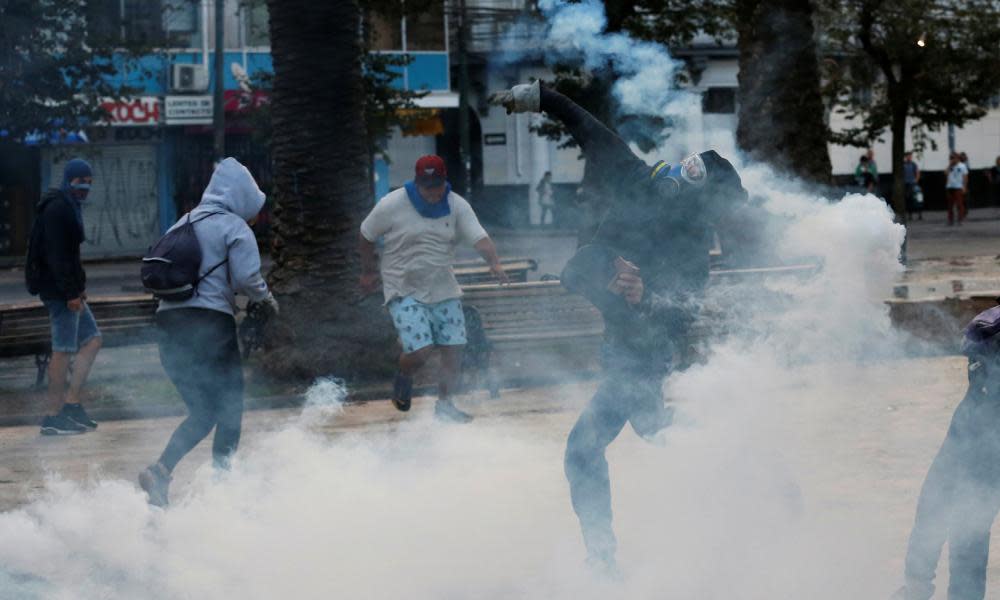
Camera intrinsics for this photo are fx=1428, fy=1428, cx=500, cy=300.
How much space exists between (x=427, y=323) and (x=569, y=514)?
2.84m

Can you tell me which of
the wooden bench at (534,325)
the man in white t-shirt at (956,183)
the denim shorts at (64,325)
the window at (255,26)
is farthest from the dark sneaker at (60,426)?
the man in white t-shirt at (956,183)

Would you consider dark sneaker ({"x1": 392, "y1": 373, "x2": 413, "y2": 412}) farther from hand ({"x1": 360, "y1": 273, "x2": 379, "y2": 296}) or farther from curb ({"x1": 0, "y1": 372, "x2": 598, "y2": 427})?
curb ({"x1": 0, "y1": 372, "x2": 598, "y2": 427})

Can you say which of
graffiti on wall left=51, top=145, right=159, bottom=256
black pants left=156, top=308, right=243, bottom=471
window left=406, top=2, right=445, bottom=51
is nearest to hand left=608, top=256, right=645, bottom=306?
black pants left=156, top=308, right=243, bottom=471

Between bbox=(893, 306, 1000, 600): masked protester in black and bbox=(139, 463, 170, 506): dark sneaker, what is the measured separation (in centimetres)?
325

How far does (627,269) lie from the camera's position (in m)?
5.21

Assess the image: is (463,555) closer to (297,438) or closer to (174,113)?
(297,438)

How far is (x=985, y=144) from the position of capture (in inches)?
1747

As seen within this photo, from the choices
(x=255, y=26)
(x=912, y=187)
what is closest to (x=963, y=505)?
(x=255, y=26)

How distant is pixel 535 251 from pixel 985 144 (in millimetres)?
22596

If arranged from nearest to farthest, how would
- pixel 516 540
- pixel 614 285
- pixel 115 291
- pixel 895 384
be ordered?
1. pixel 614 285
2. pixel 516 540
3. pixel 895 384
4. pixel 115 291

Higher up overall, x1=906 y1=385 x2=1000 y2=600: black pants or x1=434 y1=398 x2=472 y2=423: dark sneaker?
x1=906 y1=385 x2=1000 y2=600: black pants

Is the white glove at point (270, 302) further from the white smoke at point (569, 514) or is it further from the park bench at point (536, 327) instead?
the park bench at point (536, 327)

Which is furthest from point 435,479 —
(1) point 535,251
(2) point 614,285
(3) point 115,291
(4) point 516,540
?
(1) point 535,251

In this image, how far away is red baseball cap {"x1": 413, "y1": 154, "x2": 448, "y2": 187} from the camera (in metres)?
8.77
